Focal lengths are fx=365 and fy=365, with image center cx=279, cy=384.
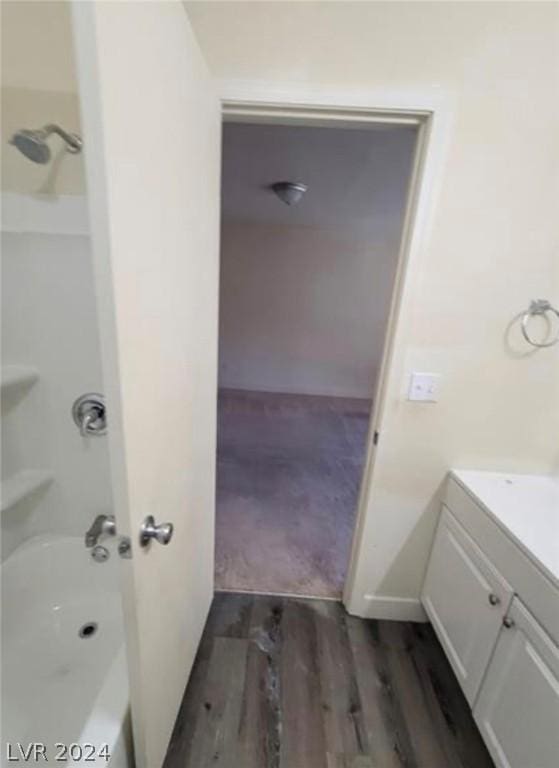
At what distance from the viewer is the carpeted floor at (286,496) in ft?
6.32

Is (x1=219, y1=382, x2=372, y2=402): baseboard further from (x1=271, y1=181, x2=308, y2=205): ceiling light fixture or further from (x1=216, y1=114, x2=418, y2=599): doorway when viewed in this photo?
(x1=271, y1=181, x2=308, y2=205): ceiling light fixture

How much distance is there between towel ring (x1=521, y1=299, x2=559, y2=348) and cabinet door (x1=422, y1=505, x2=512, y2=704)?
737 millimetres

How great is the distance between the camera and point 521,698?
3.26 feet

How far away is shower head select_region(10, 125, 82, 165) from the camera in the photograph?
914 mm

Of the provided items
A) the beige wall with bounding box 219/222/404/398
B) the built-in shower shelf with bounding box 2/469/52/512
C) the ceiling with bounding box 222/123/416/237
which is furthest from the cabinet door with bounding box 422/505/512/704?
the beige wall with bounding box 219/222/404/398

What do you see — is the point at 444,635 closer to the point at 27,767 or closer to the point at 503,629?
the point at 503,629

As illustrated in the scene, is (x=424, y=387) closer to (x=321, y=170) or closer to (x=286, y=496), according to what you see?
(x=286, y=496)

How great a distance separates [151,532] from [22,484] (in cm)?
90

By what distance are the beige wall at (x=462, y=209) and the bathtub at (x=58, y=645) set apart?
1.08 meters

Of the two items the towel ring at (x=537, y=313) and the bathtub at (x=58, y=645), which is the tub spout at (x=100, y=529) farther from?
the towel ring at (x=537, y=313)

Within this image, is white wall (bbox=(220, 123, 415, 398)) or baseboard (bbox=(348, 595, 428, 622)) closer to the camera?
baseboard (bbox=(348, 595, 428, 622))

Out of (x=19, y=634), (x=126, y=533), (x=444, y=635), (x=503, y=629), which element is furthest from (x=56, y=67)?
(x=444, y=635)

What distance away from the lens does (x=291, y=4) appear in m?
1.09

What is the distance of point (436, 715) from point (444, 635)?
0.26 m
